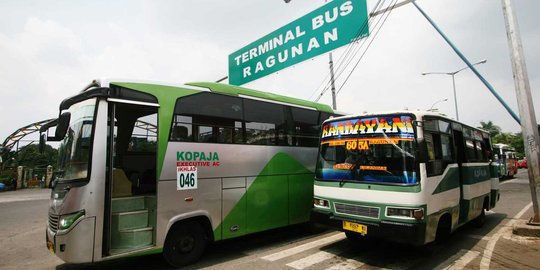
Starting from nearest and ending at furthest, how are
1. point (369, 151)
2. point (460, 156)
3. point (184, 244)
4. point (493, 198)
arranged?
1. point (184, 244)
2. point (369, 151)
3. point (460, 156)
4. point (493, 198)

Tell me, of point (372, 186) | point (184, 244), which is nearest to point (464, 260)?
point (372, 186)

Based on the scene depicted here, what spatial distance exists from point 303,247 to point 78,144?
4840mm

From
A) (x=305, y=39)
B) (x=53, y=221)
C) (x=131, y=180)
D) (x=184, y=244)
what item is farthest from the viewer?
(x=305, y=39)

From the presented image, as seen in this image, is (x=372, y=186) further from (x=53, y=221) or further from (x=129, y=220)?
(x=53, y=221)

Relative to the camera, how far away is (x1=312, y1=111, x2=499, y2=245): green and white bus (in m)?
5.52

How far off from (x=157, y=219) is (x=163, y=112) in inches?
72.6

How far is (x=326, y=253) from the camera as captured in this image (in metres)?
6.52

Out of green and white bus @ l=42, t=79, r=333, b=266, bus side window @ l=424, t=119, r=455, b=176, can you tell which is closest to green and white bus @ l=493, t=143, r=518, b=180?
Answer: bus side window @ l=424, t=119, r=455, b=176

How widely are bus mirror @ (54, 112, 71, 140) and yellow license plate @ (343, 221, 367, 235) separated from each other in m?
5.14

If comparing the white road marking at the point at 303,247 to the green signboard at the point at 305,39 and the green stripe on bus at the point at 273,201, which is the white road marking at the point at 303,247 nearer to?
the green stripe on bus at the point at 273,201

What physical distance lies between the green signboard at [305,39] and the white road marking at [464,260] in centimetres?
515

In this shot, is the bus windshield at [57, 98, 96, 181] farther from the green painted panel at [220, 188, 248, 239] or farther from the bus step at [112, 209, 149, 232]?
the green painted panel at [220, 188, 248, 239]

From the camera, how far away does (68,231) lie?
A: 15.6ft

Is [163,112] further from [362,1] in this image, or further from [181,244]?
[362,1]
